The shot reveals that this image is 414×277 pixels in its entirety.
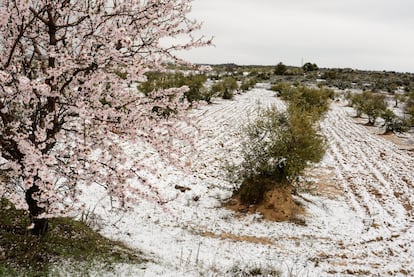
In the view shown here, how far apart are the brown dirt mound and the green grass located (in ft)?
15.9

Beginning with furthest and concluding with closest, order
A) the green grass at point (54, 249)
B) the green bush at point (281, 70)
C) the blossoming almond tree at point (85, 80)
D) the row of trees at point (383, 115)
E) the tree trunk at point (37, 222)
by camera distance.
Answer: the green bush at point (281, 70)
the row of trees at point (383, 115)
the tree trunk at point (37, 222)
the green grass at point (54, 249)
the blossoming almond tree at point (85, 80)

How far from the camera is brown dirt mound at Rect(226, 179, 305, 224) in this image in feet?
38.5

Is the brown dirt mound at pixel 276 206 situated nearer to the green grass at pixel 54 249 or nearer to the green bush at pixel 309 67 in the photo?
the green grass at pixel 54 249

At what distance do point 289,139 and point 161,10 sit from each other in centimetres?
734

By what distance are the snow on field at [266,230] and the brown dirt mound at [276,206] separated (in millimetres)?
324

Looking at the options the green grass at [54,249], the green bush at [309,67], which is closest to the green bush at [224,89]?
the green grass at [54,249]

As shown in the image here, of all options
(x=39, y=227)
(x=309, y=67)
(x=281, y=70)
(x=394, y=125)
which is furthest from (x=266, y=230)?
(x=309, y=67)

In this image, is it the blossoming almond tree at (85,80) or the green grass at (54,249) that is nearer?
the blossoming almond tree at (85,80)

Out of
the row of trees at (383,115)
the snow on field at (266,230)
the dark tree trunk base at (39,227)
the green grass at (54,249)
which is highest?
the row of trees at (383,115)

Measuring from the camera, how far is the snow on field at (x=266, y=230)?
8523 mm

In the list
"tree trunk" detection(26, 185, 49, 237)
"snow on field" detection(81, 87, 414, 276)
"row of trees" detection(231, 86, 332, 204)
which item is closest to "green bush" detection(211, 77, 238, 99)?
"snow on field" detection(81, 87, 414, 276)

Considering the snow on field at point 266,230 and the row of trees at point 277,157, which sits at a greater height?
the row of trees at point 277,157

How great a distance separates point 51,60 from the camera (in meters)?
6.36

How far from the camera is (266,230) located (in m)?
10.9
